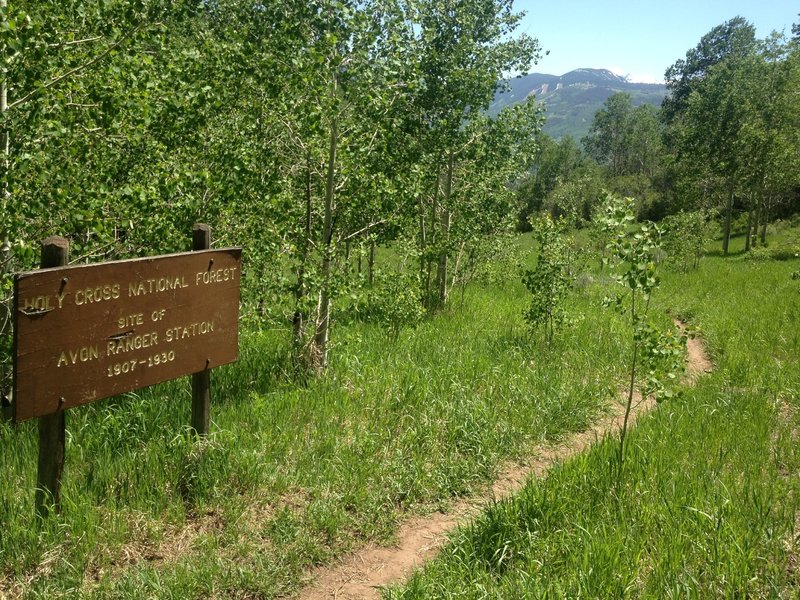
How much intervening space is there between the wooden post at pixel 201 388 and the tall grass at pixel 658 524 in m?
2.43

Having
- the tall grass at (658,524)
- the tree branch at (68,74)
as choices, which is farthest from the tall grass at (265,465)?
the tree branch at (68,74)

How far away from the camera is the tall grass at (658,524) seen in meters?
3.82

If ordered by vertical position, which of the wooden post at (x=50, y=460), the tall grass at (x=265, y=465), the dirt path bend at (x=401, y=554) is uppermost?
the wooden post at (x=50, y=460)

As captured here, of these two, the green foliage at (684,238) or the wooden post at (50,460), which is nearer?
the wooden post at (50,460)

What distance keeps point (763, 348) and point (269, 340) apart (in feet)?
28.4

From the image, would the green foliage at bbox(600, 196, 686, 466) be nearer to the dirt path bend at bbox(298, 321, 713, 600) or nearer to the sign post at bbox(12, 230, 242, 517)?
the dirt path bend at bbox(298, 321, 713, 600)

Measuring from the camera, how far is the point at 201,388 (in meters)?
5.46

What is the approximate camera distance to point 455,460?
6.22m

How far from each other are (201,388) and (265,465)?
93cm

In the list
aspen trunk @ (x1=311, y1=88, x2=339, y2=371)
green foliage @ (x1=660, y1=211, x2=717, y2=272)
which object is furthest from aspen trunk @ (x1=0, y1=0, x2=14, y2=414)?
green foliage @ (x1=660, y1=211, x2=717, y2=272)

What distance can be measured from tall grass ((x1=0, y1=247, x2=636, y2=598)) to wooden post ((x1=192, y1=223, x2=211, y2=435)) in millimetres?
158

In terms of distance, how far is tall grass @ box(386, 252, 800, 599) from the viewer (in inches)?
Answer: 150

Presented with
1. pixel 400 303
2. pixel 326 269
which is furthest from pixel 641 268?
pixel 400 303

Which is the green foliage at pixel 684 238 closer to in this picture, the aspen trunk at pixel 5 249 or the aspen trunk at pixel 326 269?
the aspen trunk at pixel 326 269
